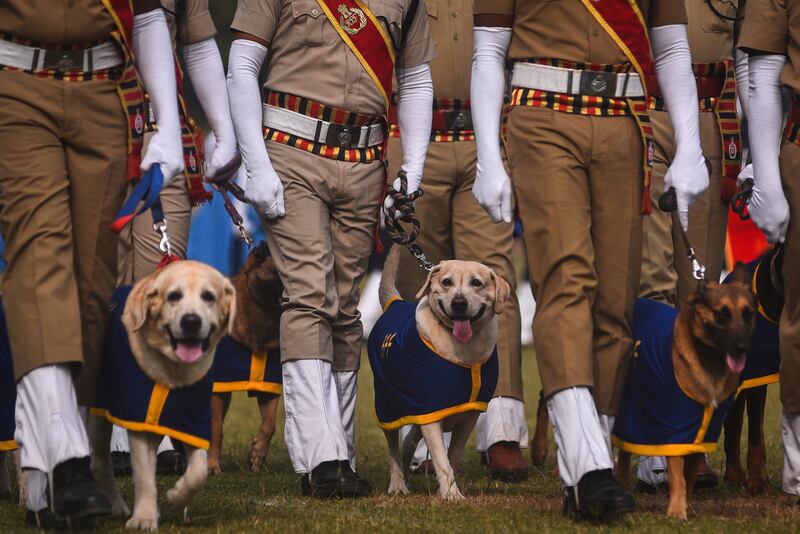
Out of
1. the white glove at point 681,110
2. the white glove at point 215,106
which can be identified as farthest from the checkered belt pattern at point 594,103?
the white glove at point 215,106

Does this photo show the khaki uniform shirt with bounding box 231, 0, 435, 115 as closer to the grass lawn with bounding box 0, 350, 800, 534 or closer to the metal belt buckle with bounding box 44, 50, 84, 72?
the metal belt buckle with bounding box 44, 50, 84, 72

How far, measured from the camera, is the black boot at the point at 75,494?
486 centimetres

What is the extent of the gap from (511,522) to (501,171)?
54.2 inches

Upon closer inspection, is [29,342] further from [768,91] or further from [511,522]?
[768,91]

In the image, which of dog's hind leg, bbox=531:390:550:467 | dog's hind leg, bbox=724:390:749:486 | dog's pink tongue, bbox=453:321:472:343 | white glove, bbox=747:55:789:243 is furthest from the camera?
dog's hind leg, bbox=531:390:550:467

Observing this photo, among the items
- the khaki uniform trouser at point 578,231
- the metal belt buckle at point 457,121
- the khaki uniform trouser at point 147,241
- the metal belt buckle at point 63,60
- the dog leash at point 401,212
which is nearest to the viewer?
the metal belt buckle at point 63,60

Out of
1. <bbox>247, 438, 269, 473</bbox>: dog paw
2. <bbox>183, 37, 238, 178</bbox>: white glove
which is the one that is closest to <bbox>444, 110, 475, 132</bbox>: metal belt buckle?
<bbox>183, 37, 238, 178</bbox>: white glove

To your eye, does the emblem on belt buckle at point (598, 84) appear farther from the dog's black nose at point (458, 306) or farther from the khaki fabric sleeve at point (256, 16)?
the khaki fabric sleeve at point (256, 16)

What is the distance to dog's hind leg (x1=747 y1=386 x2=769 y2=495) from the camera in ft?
21.9

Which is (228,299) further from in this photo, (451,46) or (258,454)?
(451,46)

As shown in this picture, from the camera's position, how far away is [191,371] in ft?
17.5

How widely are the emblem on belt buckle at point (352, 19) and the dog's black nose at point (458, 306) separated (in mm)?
1280

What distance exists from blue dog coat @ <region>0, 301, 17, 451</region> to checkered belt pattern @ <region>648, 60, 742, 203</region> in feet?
10.8

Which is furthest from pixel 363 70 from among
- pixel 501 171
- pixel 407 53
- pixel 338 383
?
pixel 338 383
